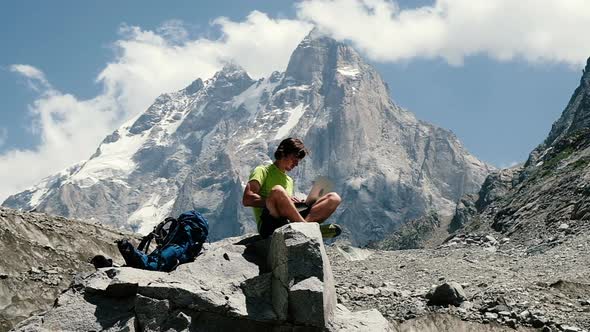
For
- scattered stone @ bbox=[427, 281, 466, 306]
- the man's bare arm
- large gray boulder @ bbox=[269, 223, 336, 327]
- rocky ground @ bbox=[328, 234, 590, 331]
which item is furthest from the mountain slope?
large gray boulder @ bbox=[269, 223, 336, 327]

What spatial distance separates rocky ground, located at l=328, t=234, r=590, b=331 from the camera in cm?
1706

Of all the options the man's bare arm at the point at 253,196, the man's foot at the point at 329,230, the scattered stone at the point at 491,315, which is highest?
the man's bare arm at the point at 253,196

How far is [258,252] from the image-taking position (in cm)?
1312

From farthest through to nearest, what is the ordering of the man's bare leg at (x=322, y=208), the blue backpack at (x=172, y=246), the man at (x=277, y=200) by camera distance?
Result: the man's bare leg at (x=322, y=208)
the man at (x=277, y=200)
the blue backpack at (x=172, y=246)

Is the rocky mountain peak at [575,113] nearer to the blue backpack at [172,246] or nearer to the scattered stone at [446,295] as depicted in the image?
the scattered stone at [446,295]

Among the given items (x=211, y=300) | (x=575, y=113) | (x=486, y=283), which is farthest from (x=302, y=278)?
(x=575, y=113)

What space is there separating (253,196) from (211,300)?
2370 mm

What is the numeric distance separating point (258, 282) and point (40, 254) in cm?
1199

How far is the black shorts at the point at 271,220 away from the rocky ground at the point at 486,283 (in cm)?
541

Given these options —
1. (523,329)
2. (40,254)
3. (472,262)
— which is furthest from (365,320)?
(472,262)

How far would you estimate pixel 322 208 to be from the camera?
1271cm

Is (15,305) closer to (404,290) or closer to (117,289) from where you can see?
(117,289)

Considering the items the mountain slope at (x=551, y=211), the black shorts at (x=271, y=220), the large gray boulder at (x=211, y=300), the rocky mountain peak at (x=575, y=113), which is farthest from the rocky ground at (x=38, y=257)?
the rocky mountain peak at (x=575, y=113)

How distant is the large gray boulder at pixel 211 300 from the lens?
10812mm
